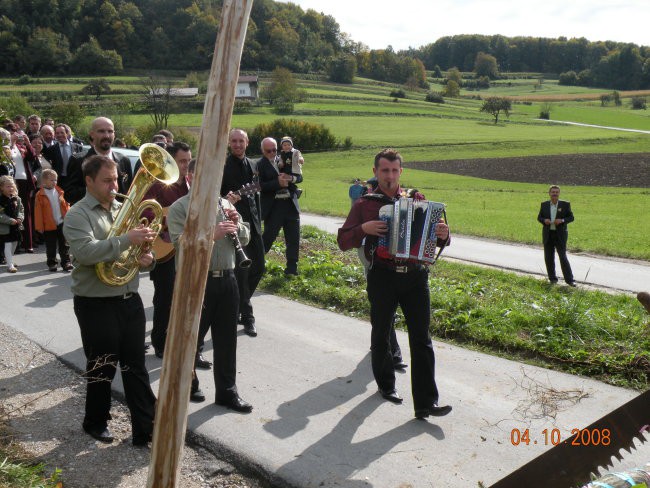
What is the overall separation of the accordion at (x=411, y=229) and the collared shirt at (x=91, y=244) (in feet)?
7.08

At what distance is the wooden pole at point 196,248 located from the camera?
355 cm

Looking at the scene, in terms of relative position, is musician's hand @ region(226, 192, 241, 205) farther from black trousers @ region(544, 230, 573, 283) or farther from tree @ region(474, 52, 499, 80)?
tree @ region(474, 52, 499, 80)

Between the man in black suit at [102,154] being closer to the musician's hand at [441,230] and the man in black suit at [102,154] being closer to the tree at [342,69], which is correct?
the musician's hand at [441,230]

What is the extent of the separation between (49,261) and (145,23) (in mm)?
66363

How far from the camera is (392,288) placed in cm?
593

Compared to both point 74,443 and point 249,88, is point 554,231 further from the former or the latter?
point 249,88

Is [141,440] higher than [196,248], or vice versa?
[196,248]

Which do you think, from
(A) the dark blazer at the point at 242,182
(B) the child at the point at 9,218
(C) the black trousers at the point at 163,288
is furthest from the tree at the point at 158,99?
(C) the black trousers at the point at 163,288

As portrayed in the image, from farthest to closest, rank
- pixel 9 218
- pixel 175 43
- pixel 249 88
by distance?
pixel 249 88, pixel 175 43, pixel 9 218

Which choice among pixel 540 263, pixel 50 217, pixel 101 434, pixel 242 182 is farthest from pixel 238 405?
pixel 540 263

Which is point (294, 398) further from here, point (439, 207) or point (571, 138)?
point (571, 138)

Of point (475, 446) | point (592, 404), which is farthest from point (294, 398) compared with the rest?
point (592, 404)

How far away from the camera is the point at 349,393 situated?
6.45 metres

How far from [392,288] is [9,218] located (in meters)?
8.47
